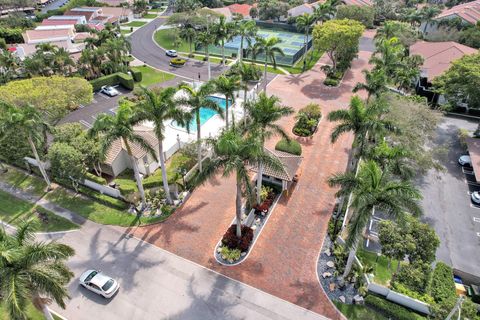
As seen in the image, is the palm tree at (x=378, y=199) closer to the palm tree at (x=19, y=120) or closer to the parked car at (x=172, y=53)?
the palm tree at (x=19, y=120)

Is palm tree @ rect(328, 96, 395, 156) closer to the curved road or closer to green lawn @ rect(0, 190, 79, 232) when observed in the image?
green lawn @ rect(0, 190, 79, 232)

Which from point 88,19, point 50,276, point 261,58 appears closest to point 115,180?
point 50,276

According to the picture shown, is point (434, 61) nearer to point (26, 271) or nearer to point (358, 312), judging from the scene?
point (358, 312)

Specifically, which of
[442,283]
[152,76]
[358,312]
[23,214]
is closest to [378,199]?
[358,312]

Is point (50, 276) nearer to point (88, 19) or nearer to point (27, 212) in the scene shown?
point (27, 212)

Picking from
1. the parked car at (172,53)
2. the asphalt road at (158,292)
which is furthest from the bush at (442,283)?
the parked car at (172,53)

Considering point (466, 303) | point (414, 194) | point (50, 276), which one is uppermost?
point (414, 194)

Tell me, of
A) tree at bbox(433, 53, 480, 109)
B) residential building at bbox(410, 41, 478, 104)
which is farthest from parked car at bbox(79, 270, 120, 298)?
residential building at bbox(410, 41, 478, 104)
